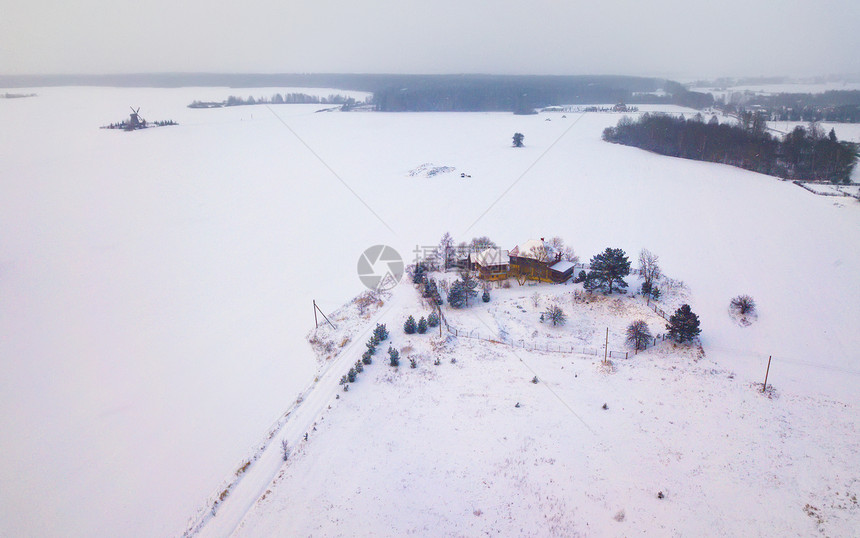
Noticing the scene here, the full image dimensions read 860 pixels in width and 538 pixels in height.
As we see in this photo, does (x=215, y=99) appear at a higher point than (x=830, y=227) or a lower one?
higher

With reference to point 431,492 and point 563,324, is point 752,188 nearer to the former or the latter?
point 563,324

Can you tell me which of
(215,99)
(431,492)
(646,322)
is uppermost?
(215,99)

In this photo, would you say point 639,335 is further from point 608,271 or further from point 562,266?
point 562,266

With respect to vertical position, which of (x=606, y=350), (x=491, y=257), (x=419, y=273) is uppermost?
(x=491, y=257)

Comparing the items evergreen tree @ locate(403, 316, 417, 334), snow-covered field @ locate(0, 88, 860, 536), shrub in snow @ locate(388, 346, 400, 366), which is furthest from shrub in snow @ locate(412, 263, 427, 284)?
shrub in snow @ locate(388, 346, 400, 366)

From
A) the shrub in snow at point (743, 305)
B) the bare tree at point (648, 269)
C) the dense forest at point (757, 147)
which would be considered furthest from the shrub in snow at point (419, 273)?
the dense forest at point (757, 147)

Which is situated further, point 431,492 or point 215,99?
point 215,99

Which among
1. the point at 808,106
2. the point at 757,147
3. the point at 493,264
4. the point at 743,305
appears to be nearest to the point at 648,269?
the point at 743,305

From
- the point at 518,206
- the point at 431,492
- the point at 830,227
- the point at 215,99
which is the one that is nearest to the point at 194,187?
the point at 518,206
